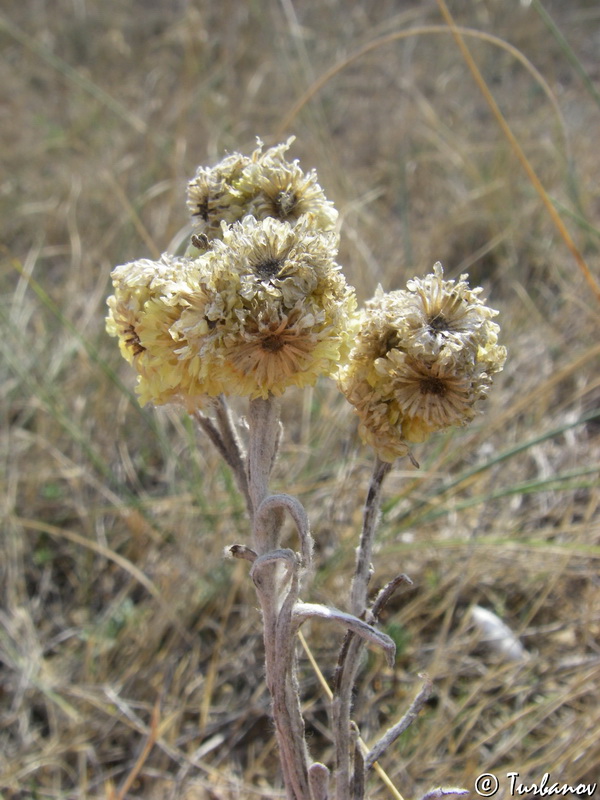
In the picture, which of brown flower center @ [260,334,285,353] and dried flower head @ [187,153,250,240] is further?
dried flower head @ [187,153,250,240]

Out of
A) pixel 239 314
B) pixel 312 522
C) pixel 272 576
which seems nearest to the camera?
pixel 239 314

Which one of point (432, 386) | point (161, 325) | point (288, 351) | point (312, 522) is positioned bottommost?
point (312, 522)

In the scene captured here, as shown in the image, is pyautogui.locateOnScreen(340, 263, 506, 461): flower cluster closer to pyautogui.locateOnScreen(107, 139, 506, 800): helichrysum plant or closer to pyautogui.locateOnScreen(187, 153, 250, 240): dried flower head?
pyautogui.locateOnScreen(107, 139, 506, 800): helichrysum plant

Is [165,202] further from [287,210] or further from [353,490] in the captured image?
[287,210]

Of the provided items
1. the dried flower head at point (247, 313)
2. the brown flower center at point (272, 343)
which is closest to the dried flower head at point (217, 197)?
the dried flower head at point (247, 313)

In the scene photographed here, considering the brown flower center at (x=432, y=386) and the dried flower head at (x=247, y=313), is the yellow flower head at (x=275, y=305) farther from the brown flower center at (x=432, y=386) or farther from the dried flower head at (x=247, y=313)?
the brown flower center at (x=432, y=386)

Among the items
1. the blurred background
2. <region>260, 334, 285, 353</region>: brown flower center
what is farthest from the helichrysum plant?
the blurred background

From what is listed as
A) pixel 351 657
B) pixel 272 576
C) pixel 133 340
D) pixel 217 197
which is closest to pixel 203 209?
pixel 217 197

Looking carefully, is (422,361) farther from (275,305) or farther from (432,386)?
(275,305)
